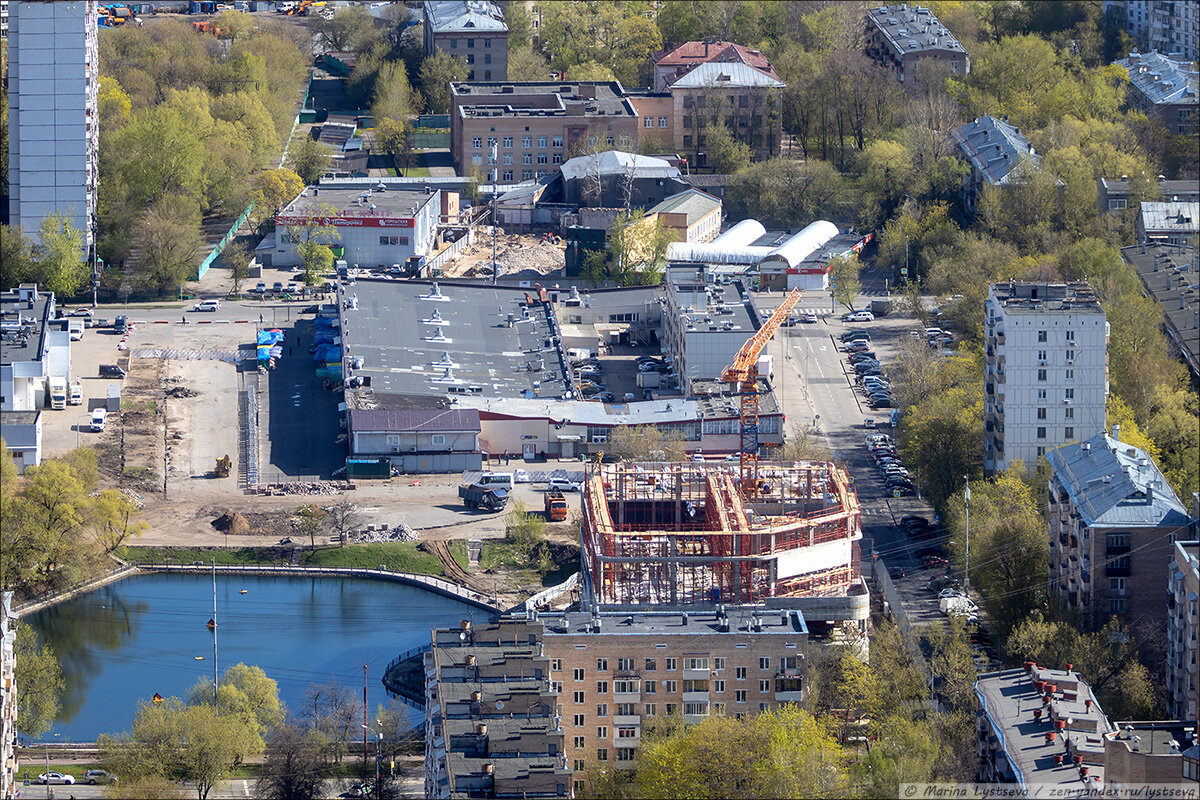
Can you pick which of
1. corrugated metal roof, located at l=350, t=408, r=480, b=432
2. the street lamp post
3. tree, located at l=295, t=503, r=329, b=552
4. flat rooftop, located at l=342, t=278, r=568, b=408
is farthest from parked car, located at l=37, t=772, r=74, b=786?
flat rooftop, located at l=342, t=278, r=568, b=408

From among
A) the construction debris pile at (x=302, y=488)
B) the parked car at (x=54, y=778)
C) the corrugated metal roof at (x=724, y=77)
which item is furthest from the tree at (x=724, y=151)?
the parked car at (x=54, y=778)

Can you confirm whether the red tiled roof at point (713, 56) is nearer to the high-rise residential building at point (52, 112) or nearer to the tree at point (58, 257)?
the high-rise residential building at point (52, 112)

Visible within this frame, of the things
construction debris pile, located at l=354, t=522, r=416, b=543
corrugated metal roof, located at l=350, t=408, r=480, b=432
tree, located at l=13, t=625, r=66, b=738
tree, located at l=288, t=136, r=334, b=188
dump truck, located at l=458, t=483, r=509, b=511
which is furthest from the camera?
tree, located at l=288, t=136, r=334, b=188

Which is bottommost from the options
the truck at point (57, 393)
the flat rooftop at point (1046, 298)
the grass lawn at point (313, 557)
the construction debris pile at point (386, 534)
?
the grass lawn at point (313, 557)

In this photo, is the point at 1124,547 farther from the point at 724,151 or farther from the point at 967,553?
the point at 724,151

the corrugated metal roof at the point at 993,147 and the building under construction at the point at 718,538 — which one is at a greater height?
the corrugated metal roof at the point at 993,147

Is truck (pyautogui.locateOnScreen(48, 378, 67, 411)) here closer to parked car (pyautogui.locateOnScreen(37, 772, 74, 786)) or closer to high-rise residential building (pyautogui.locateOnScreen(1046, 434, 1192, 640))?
parked car (pyautogui.locateOnScreen(37, 772, 74, 786))

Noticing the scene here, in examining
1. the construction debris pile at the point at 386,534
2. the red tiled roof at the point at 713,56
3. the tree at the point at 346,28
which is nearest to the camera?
the construction debris pile at the point at 386,534
